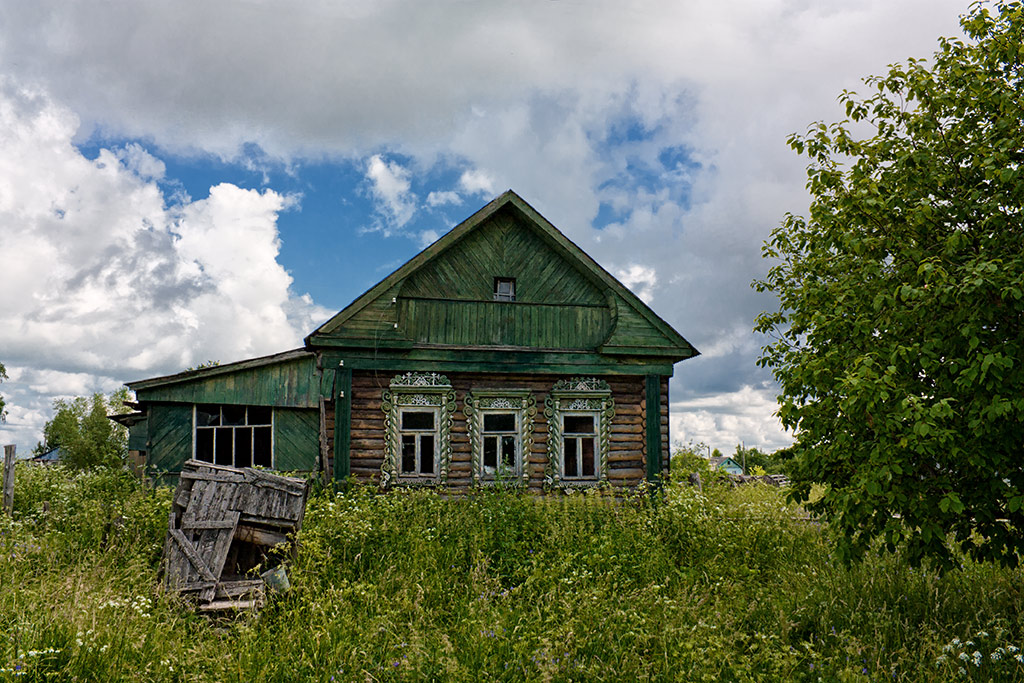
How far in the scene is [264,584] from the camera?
7.21 metres

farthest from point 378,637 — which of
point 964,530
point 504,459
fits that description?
point 504,459

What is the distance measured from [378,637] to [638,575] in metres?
3.66

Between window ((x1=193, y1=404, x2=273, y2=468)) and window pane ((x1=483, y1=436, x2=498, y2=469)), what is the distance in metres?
6.41

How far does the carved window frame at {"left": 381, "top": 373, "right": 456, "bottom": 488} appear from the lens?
13273 millimetres

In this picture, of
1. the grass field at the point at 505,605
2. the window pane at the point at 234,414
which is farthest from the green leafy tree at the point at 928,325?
the window pane at the point at 234,414

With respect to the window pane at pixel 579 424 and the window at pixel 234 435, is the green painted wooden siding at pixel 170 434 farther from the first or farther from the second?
the window pane at pixel 579 424

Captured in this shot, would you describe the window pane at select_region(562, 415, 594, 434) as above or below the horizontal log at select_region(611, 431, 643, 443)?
above

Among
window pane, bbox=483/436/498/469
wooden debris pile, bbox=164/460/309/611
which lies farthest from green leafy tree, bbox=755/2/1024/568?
window pane, bbox=483/436/498/469

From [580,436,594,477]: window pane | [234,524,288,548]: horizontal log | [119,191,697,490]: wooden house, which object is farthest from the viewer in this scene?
[580,436,594,477]: window pane

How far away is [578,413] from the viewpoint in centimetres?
1412

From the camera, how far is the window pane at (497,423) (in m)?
13.8

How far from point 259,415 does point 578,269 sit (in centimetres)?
897

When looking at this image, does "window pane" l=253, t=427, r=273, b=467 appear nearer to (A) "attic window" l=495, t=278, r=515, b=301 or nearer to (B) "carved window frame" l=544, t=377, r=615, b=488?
(A) "attic window" l=495, t=278, r=515, b=301

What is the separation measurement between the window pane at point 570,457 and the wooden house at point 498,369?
2 centimetres
